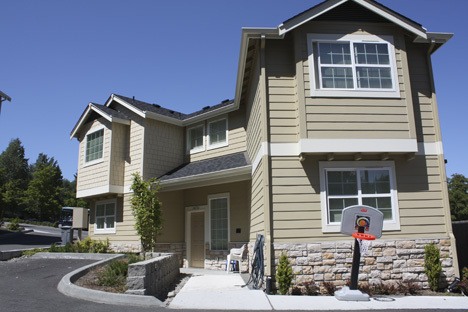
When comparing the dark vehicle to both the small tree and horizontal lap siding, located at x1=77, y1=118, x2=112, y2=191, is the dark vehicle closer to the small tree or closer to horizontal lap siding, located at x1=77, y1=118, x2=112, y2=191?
horizontal lap siding, located at x1=77, y1=118, x2=112, y2=191

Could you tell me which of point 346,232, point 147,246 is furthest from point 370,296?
point 147,246

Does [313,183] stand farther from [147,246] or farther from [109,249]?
[109,249]

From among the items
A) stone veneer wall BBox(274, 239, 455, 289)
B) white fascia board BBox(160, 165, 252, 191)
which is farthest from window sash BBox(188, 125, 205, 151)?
stone veneer wall BBox(274, 239, 455, 289)

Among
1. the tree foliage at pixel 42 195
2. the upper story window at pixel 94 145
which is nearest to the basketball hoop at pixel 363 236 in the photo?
the upper story window at pixel 94 145

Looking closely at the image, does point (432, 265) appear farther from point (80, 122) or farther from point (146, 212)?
point (80, 122)

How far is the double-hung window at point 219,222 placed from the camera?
14234 mm

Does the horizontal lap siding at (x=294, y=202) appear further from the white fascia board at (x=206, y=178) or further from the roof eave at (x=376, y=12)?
the roof eave at (x=376, y=12)

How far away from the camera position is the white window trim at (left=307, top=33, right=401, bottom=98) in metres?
9.84

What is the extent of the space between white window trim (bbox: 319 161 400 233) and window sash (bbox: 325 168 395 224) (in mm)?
49

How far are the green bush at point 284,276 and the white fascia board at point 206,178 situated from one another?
3933 mm

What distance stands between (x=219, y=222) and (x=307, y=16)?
25.5ft

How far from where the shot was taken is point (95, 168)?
54.1ft

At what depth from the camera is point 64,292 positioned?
8.10 m

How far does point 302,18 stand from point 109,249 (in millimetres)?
11137
